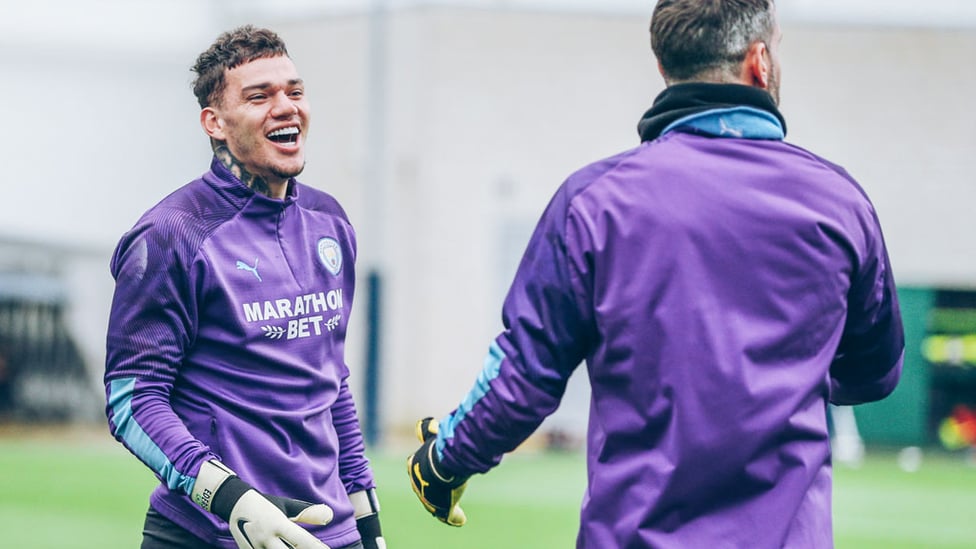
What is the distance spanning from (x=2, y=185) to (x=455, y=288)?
7.36 metres

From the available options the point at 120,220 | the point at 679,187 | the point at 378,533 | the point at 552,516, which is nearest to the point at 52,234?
the point at 120,220

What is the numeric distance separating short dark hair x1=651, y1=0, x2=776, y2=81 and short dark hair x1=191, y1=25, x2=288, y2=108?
4.00 ft

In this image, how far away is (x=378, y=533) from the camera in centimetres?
367

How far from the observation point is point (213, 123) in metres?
3.45

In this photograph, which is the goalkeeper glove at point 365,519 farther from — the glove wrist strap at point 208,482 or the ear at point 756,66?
the ear at point 756,66

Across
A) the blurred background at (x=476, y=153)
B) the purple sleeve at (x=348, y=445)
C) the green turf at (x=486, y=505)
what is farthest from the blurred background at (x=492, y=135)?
the purple sleeve at (x=348, y=445)

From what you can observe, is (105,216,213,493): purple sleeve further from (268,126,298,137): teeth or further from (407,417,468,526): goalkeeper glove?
(407,417,468,526): goalkeeper glove

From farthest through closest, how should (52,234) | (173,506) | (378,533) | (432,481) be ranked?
(52,234), (378,533), (173,506), (432,481)

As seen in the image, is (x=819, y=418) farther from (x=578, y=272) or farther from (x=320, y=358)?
(x=320, y=358)

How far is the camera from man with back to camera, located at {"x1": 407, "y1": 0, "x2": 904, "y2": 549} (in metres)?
2.39

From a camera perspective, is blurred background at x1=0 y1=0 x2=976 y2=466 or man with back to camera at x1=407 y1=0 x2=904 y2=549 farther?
blurred background at x1=0 y1=0 x2=976 y2=466

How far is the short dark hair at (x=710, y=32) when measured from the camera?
8.39 ft

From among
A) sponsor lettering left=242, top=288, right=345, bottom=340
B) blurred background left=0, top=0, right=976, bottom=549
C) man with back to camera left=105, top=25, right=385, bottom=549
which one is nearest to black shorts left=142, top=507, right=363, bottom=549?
man with back to camera left=105, top=25, right=385, bottom=549

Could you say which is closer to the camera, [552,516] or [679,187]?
[679,187]
